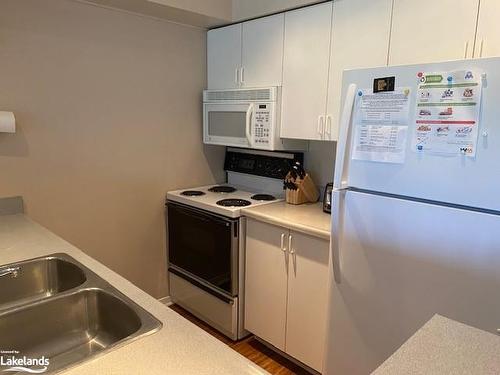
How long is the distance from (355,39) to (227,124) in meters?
1.07

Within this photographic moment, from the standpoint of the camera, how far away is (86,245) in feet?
8.29

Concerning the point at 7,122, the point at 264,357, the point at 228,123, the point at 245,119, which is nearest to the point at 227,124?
the point at 228,123

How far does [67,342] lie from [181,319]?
442mm

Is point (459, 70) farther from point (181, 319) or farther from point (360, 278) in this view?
point (181, 319)

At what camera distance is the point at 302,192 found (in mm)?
2543

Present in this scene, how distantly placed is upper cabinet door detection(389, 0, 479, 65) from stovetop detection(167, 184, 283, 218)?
3.91ft

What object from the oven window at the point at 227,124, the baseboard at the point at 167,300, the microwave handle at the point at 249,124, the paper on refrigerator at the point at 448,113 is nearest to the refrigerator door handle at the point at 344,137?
the paper on refrigerator at the point at 448,113

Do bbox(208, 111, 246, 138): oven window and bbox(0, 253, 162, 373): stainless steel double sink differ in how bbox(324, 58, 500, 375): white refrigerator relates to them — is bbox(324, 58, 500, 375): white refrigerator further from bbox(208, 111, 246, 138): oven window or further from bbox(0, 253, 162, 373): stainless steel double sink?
bbox(208, 111, 246, 138): oven window

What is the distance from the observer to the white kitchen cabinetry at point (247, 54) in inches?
95.9

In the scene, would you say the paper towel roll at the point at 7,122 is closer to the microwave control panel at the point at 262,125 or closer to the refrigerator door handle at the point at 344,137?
the microwave control panel at the point at 262,125

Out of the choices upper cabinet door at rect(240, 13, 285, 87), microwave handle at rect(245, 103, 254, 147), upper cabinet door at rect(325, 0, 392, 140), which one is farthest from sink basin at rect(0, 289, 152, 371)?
upper cabinet door at rect(240, 13, 285, 87)

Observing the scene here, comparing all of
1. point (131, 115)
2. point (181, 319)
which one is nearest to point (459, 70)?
point (181, 319)

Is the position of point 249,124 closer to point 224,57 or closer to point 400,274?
point 224,57

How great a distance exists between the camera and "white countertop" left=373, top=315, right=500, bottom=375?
2.57 feet
